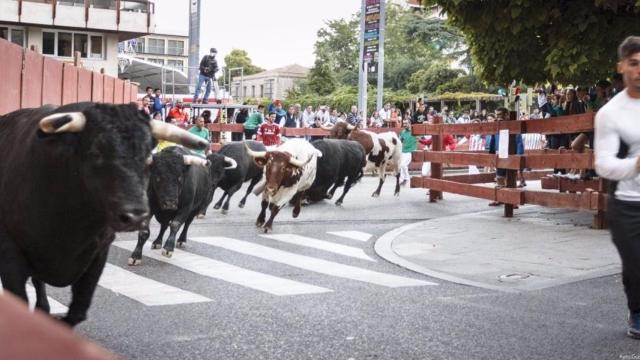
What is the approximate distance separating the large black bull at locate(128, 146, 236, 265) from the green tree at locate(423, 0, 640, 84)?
4.54 metres

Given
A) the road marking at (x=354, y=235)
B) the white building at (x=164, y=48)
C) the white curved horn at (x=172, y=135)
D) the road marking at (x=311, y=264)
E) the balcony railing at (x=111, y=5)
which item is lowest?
the road marking at (x=311, y=264)

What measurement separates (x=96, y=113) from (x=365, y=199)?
13369mm

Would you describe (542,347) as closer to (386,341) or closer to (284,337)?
(386,341)

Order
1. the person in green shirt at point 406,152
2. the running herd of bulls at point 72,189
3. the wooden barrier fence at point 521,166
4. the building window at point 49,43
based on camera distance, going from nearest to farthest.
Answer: the running herd of bulls at point 72,189 < the wooden barrier fence at point 521,166 < the person in green shirt at point 406,152 < the building window at point 49,43

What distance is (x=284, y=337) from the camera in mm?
5234

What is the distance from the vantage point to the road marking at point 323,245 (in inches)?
381

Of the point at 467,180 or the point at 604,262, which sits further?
the point at 467,180

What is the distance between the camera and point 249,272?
26.8 feet

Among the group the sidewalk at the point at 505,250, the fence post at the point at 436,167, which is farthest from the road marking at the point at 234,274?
the fence post at the point at 436,167

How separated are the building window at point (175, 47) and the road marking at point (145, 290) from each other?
345 feet

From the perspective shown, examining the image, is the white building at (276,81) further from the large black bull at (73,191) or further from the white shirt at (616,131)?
the large black bull at (73,191)

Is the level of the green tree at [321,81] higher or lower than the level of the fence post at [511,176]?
higher

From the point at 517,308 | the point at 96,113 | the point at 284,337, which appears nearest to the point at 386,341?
the point at 284,337

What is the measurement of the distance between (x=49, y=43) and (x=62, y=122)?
45.5m
